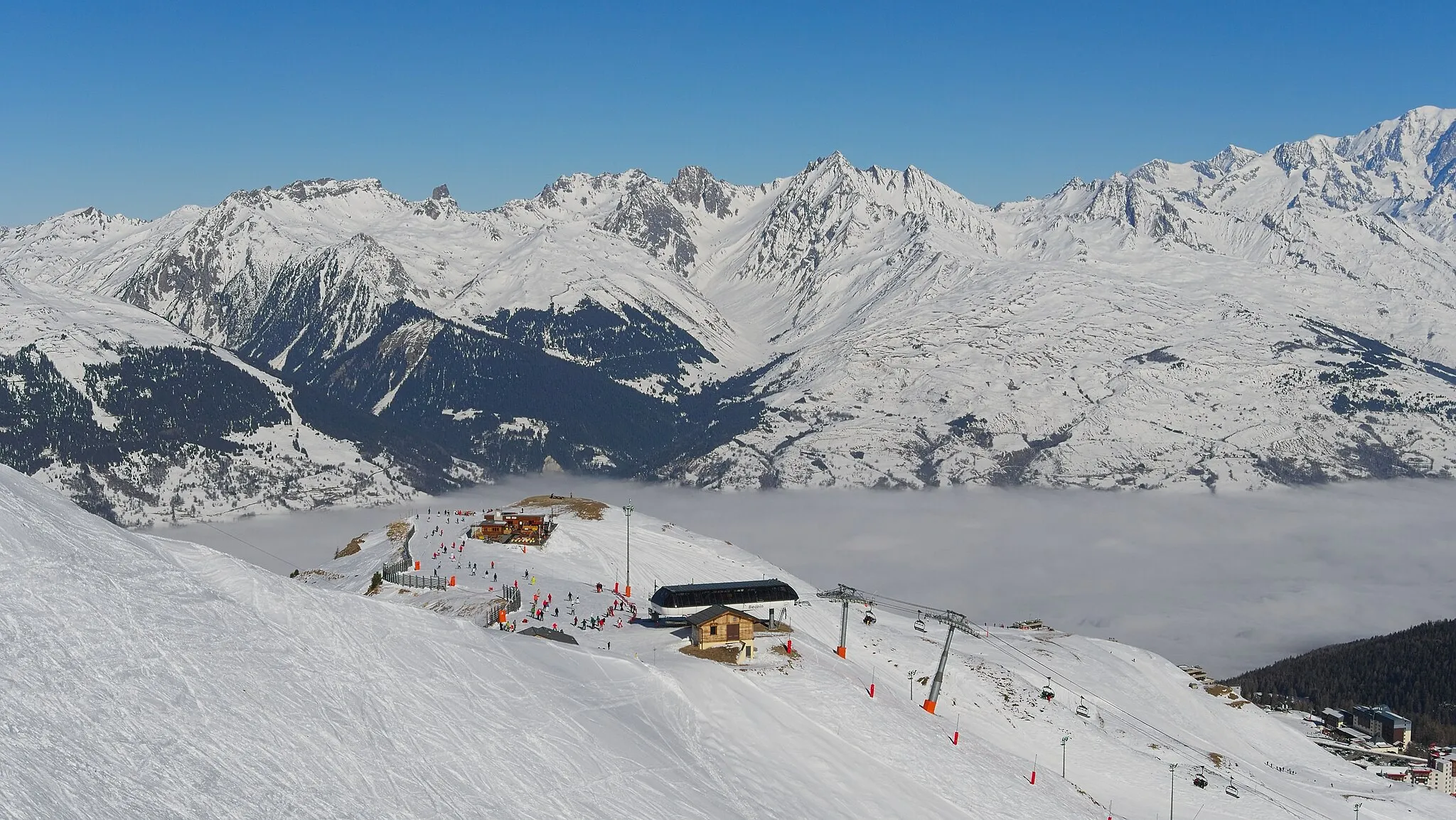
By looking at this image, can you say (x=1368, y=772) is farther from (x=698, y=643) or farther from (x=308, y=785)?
(x=308, y=785)

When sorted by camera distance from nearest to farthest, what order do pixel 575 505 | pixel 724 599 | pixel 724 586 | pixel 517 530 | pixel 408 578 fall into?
pixel 724 599, pixel 724 586, pixel 408 578, pixel 517 530, pixel 575 505

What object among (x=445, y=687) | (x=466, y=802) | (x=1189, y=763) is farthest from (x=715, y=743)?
(x=1189, y=763)

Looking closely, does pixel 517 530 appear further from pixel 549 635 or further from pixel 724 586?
pixel 549 635

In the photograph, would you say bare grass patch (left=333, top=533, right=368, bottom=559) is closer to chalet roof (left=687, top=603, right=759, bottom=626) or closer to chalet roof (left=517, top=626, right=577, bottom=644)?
chalet roof (left=517, top=626, right=577, bottom=644)

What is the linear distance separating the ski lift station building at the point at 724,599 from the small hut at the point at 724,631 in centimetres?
887

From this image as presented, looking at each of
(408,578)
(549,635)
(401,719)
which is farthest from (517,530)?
(401,719)

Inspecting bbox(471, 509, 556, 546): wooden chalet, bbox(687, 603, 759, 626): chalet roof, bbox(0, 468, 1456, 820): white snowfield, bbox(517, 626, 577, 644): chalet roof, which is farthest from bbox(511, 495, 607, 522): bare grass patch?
bbox(517, 626, 577, 644): chalet roof

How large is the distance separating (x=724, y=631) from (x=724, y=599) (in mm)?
16063

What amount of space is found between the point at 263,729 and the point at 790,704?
131 ft

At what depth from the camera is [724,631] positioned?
309 ft

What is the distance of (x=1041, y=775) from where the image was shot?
91500 mm

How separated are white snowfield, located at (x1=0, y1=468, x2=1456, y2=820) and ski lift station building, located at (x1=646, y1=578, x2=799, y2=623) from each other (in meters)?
3.16

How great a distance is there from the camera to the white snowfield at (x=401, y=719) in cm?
4288

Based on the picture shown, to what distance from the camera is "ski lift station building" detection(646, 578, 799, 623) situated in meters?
104
